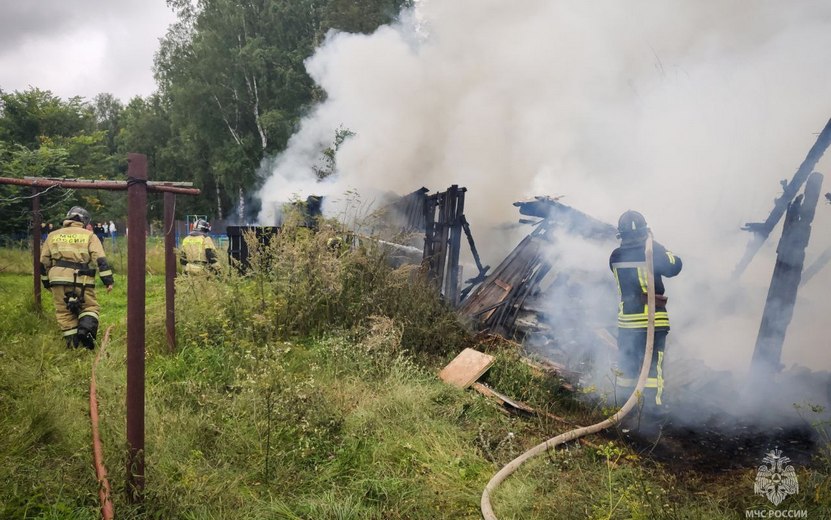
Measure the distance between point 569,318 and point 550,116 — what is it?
5715 millimetres

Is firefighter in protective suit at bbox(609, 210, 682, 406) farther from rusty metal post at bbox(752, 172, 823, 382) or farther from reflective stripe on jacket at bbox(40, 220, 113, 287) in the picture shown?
reflective stripe on jacket at bbox(40, 220, 113, 287)

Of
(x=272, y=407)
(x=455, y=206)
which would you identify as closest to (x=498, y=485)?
(x=272, y=407)

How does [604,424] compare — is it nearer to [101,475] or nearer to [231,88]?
[101,475]

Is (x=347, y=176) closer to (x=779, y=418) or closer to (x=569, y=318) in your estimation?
(x=569, y=318)

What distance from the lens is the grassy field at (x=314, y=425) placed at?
2941 millimetres

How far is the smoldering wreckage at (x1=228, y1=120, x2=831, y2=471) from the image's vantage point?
436 centimetres

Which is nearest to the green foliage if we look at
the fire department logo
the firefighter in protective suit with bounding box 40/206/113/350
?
the firefighter in protective suit with bounding box 40/206/113/350

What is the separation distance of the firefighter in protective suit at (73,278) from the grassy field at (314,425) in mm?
289

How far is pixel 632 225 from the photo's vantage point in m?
5.00

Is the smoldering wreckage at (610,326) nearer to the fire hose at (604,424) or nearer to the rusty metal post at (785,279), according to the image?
the rusty metal post at (785,279)

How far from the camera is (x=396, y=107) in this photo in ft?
41.8

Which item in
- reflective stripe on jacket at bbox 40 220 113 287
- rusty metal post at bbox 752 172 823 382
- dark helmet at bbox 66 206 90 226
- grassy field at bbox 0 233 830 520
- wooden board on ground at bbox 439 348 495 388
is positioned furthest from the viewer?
dark helmet at bbox 66 206 90 226

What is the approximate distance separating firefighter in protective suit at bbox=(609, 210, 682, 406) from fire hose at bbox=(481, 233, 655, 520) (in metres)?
0.13

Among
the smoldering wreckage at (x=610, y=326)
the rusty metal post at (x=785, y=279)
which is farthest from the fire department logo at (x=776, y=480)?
the rusty metal post at (x=785, y=279)
